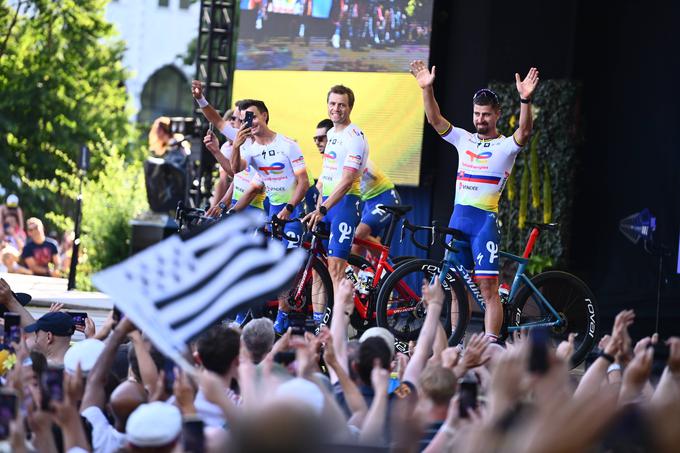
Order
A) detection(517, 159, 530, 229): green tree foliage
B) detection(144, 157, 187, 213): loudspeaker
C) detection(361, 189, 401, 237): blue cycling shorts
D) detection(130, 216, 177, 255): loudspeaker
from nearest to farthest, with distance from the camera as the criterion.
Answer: detection(361, 189, 401, 237): blue cycling shorts < detection(517, 159, 530, 229): green tree foliage < detection(130, 216, 177, 255): loudspeaker < detection(144, 157, 187, 213): loudspeaker

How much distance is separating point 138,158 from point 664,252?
86.6 ft

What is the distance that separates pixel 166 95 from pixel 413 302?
156 feet

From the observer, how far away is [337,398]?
492 cm

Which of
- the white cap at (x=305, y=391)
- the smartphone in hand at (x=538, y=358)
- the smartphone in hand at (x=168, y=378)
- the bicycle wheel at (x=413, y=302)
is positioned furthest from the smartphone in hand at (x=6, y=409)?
the bicycle wheel at (x=413, y=302)

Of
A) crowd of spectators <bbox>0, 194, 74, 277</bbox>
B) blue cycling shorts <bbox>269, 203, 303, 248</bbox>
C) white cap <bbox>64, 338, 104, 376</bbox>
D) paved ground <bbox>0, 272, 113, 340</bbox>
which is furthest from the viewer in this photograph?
crowd of spectators <bbox>0, 194, 74, 277</bbox>

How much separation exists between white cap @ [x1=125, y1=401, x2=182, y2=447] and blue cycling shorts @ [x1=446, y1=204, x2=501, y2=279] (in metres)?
5.13

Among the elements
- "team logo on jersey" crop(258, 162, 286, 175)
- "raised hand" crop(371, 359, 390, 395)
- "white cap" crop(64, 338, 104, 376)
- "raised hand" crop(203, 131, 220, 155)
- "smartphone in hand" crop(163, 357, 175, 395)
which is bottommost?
"white cap" crop(64, 338, 104, 376)

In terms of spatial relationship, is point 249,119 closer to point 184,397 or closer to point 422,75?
point 422,75

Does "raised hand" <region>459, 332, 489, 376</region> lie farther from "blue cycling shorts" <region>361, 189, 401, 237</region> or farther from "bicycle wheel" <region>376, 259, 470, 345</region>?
"blue cycling shorts" <region>361, 189, 401, 237</region>

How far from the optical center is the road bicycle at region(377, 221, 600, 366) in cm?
872

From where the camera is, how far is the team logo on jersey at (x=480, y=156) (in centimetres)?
869

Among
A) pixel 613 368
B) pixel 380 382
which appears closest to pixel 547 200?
pixel 613 368

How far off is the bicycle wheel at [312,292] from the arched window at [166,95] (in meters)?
45.4

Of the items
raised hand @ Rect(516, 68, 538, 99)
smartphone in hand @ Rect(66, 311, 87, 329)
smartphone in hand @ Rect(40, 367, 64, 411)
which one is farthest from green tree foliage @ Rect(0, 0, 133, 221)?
smartphone in hand @ Rect(40, 367, 64, 411)
